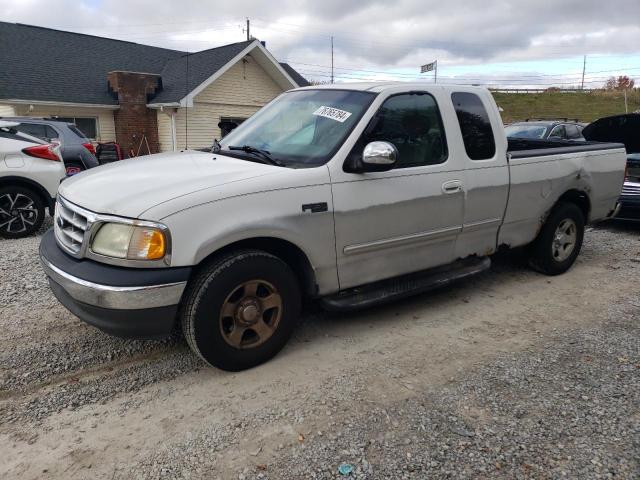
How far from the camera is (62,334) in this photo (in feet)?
12.9

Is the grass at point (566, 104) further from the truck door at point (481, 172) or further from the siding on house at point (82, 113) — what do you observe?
the truck door at point (481, 172)

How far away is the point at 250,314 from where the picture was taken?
335 centimetres

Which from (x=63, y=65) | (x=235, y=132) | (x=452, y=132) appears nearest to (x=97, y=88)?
(x=63, y=65)

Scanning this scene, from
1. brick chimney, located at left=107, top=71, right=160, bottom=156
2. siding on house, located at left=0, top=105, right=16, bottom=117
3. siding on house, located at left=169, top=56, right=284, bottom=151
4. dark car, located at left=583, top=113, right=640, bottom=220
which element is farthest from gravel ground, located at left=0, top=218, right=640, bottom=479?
brick chimney, located at left=107, top=71, right=160, bottom=156

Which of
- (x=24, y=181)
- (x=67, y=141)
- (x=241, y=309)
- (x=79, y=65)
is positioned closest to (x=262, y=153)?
(x=241, y=309)

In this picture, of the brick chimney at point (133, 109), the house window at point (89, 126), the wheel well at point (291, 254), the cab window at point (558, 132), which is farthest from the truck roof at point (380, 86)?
the house window at point (89, 126)

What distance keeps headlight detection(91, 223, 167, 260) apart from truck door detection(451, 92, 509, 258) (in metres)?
2.60

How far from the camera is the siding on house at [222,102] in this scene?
63.2 ft

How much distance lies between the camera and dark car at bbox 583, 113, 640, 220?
7492 millimetres

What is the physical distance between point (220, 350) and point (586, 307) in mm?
3403

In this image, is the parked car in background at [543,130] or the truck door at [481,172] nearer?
the truck door at [481,172]

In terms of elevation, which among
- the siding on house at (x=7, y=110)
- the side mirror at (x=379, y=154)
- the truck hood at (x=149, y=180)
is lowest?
the truck hood at (x=149, y=180)

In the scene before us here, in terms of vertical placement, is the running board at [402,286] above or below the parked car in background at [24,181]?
below

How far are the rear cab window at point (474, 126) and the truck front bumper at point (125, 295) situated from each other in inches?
106
